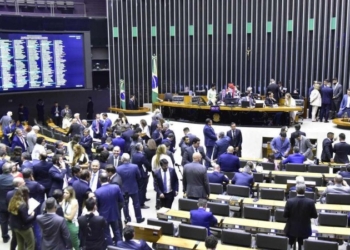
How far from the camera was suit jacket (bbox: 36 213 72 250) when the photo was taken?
5.73 metres

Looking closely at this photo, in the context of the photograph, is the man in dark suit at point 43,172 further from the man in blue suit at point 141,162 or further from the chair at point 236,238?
the chair at point 236,238

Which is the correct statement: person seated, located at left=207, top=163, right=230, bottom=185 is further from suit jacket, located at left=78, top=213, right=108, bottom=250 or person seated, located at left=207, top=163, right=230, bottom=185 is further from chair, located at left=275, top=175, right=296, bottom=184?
suit jacket, located at left=78, top=213, right=108, bottom=250

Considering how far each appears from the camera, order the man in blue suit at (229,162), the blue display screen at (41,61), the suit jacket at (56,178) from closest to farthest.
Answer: the suit jacket at (56,178), the man in blue suit at (229,162), the blue display screen at (41,61)

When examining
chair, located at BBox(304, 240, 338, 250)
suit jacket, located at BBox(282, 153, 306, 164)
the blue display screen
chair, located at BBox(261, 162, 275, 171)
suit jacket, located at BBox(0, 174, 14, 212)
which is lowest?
chair, located at BBox(304, 240, 338, 250)

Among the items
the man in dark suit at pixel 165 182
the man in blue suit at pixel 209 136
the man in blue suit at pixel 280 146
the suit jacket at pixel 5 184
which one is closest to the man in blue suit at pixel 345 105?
the man in blue suit at pixel 280 146

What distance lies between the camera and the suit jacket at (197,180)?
7926mm

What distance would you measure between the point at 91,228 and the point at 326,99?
11.5 m

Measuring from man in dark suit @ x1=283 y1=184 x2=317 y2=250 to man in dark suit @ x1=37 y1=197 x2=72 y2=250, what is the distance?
2.96m

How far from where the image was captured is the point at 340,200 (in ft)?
25.1

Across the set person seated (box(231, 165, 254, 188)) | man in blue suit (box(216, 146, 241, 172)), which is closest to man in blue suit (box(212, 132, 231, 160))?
man in blue suit (box(216, 146, 241, 172))

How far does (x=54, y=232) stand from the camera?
18.9 feet

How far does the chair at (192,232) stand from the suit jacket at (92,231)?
1.14 m

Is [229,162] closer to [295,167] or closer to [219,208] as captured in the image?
[295,167]

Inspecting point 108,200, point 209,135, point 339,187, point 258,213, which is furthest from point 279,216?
point 209,135
